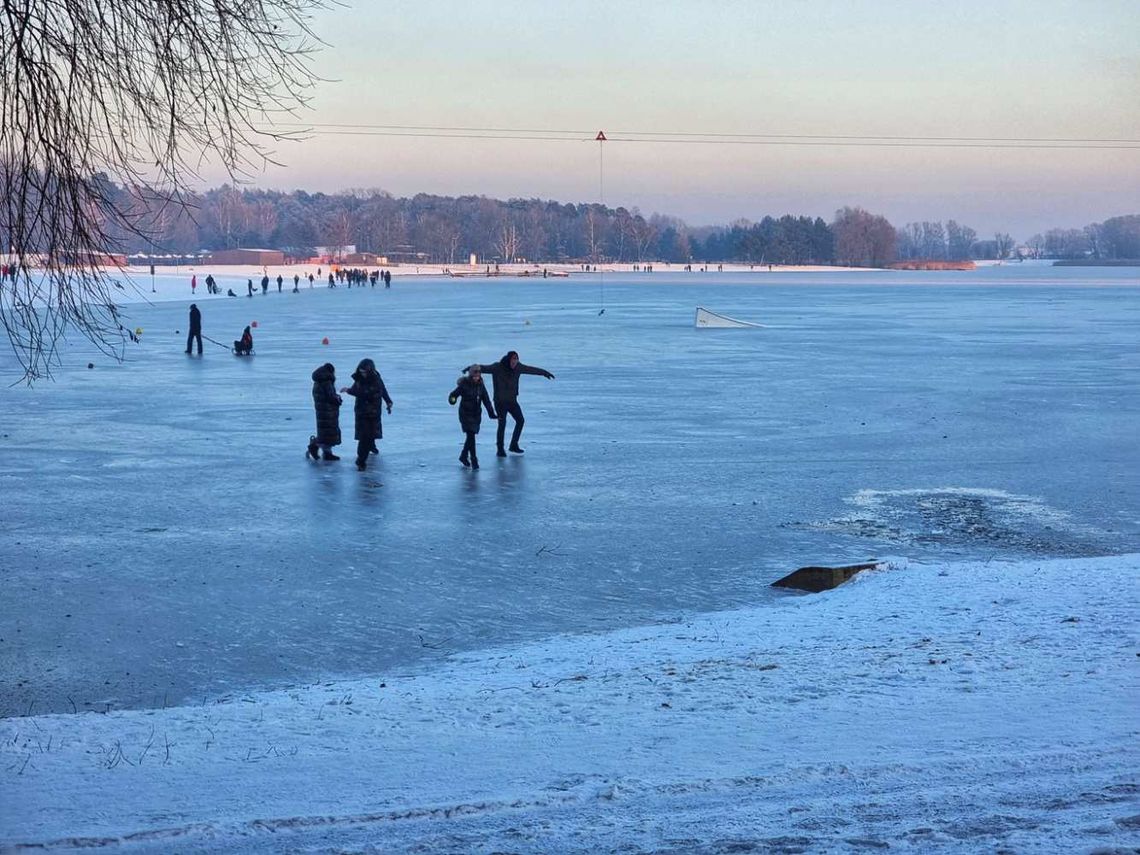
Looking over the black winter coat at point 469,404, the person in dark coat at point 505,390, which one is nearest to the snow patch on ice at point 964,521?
the black winter coat at point 469,404

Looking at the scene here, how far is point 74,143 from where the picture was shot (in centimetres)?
699

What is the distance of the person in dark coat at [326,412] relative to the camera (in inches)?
615

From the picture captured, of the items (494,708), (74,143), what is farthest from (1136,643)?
(74,143)

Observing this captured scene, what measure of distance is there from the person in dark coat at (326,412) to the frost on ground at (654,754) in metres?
7.91

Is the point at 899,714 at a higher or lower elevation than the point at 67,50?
lower

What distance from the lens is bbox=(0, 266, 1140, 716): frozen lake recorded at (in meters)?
8.88

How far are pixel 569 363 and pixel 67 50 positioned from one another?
2309cm

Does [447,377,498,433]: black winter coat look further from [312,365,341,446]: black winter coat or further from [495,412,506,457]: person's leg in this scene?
[312,365,341,446]: black winter coat

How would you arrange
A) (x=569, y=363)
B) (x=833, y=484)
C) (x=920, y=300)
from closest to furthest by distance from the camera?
1. (x=833, y=484)
2. (x=569, y=363)
3. (x=920, y=300)

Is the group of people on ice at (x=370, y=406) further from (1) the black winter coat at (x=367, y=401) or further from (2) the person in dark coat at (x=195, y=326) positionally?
(2) the person in dark coat at (x=195, y=326)

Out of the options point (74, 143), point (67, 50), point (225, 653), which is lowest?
point (225, 653)

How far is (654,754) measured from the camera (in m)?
5.72

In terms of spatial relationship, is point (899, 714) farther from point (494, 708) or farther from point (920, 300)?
point (920, 300)

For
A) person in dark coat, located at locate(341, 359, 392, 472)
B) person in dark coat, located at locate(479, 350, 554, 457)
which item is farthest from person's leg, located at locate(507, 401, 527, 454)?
person in dark coat, located at locate(341, 359, 392, 472)
